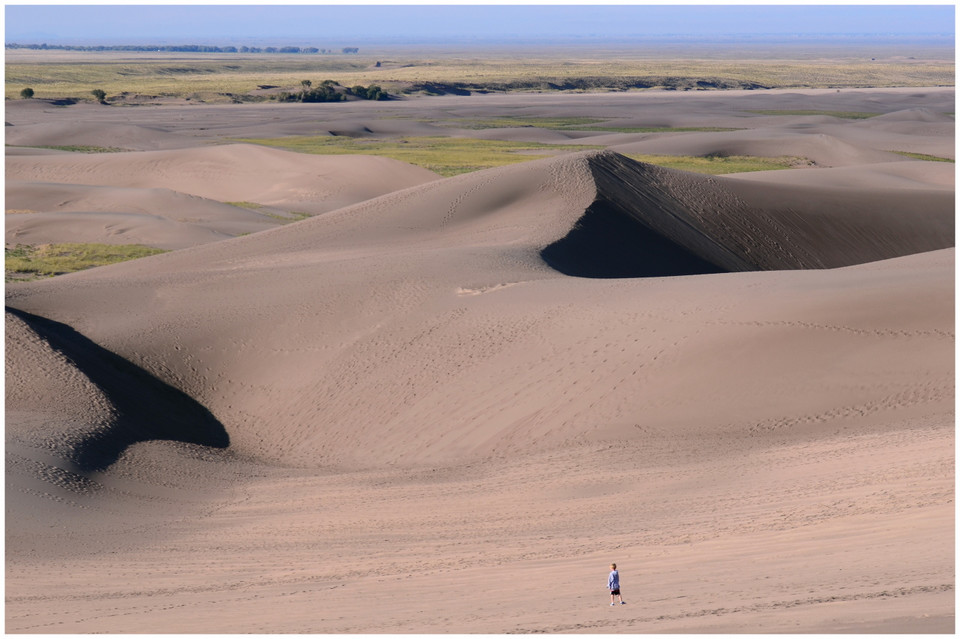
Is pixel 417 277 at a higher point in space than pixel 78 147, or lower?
lower

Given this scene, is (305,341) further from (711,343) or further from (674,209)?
(674,209)

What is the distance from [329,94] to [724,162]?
182 ft

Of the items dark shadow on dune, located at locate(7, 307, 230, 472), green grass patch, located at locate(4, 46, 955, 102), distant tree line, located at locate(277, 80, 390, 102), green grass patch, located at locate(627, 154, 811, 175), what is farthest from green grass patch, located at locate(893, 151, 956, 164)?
green grass patch, located at locate(4, 46, 955, 102)

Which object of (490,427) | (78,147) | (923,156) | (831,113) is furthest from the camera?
(831,113)

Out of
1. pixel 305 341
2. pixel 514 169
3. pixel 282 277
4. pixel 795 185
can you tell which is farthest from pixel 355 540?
pixel 795 185

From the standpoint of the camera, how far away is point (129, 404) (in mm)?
17875

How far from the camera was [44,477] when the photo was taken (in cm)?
1377

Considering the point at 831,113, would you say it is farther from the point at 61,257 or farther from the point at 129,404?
the point at 129,404

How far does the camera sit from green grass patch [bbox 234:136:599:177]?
57500mm

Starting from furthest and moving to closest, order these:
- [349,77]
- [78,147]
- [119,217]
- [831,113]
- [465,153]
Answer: [349,77] < [831,113] < [78,147] < [465,153] < [119,217]

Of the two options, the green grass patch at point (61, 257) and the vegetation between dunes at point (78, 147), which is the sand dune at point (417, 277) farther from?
the vegetation between dunes at point (78, 147)

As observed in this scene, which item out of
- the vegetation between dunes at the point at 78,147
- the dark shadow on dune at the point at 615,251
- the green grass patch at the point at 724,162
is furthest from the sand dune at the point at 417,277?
the vegetation between dunes at the point at 78,147

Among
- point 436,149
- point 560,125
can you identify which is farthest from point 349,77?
point 436,149

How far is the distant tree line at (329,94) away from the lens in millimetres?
104812
